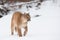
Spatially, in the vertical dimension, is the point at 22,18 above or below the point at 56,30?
above

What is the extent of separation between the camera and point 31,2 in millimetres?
11570

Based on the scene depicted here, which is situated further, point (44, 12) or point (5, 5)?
point (5, 5)

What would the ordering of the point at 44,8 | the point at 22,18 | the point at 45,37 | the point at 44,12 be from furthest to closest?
the point at 44,8 → the point at 44,12 → the point at 22,18 → the point at 45,37

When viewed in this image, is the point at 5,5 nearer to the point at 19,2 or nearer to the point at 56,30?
the point at 19,2

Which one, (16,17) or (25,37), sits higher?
(16,17)

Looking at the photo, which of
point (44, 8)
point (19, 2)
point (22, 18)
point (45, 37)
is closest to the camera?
point (45, 37)

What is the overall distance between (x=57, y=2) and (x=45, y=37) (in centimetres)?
670

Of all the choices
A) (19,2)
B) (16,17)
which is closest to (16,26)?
(16,17)

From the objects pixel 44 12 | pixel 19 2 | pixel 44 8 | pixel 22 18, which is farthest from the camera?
pixel 19 2

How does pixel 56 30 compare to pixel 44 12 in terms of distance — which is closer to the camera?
pixel 56 30

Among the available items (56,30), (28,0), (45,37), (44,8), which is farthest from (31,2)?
(45,37)

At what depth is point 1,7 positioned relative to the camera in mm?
10742

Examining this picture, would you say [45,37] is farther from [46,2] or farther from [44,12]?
[46,2]

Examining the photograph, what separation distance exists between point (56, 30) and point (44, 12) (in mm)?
3633
